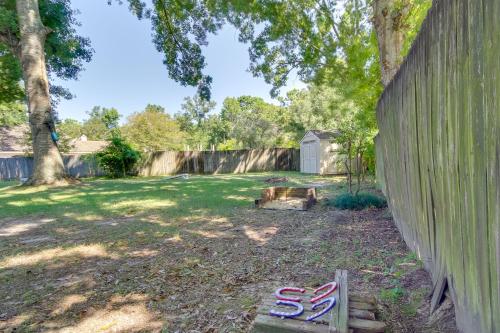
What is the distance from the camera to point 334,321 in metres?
1.40

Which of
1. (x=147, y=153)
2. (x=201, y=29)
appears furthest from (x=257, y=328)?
(x=147, y=153)

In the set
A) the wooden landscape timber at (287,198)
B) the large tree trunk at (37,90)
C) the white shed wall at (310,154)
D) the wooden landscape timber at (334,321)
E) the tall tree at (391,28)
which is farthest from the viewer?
the white shed wall at (310,154)

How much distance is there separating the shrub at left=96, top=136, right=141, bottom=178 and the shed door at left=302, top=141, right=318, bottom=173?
10284mm

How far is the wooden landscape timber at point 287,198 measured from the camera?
5660mm

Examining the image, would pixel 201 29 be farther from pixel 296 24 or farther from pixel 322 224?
pixel 322 224

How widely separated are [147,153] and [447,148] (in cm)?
1852

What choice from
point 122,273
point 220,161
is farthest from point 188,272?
point 220,161

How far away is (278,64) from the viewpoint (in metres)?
10.1

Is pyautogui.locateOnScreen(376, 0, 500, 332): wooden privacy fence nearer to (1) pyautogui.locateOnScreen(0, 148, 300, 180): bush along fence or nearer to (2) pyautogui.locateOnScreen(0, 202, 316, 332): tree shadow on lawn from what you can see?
(2) pyautogui.locateOnScreen(0, 202, 316, 332): tree shadow on lawn

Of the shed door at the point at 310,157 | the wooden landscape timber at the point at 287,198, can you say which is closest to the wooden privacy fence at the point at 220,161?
the shed door at the point at 310,157

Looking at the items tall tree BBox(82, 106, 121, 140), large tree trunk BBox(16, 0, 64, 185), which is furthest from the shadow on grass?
tall tree BBox(82, 106, 121, 140)

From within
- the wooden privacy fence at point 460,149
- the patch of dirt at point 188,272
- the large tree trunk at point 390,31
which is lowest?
the patch of dirt at point 188,272

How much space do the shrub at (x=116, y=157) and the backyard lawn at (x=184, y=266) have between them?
10.7 metres

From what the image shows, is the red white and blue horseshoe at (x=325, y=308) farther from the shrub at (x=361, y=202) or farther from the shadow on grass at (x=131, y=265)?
the shrub at (x=361, y=202)
